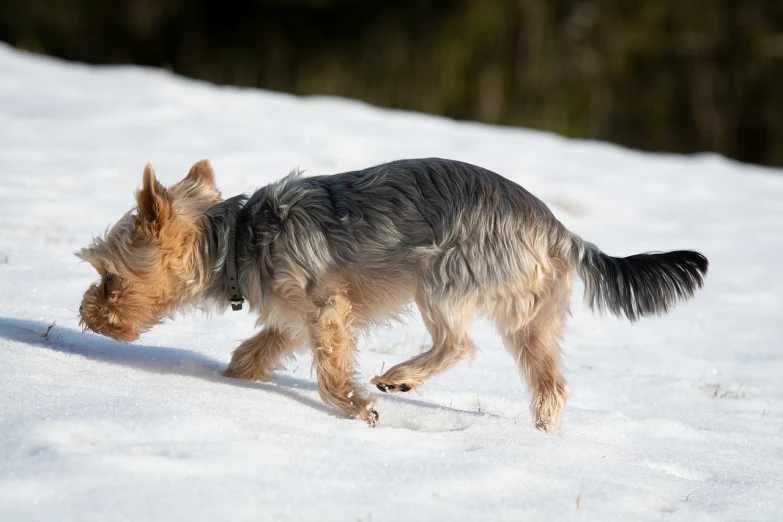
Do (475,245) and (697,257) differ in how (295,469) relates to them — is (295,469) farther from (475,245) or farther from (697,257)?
(697,257)

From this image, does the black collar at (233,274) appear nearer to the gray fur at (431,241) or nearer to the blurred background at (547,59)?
the gray fur at (431,241)

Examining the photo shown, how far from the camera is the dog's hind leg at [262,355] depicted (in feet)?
15.2

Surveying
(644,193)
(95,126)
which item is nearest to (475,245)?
(95,126)

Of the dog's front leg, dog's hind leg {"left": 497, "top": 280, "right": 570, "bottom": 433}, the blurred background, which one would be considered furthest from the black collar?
the blurred background

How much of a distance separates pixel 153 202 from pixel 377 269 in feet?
3.75

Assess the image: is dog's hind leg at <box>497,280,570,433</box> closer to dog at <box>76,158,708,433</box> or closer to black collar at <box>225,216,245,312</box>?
dog at <box>76,158,708,433</box>

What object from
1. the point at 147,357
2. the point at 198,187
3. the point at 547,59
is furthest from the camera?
the point at 547,59

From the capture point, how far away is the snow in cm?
301

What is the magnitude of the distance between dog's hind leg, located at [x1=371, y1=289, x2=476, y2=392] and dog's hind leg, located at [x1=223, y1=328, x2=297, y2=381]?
0.71 meters

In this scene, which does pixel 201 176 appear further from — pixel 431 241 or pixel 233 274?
pixel 431 241

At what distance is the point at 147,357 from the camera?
4.57 m

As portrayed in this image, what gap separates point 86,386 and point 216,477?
104 centimetres

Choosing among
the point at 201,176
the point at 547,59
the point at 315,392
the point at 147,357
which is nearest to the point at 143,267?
the point at 147,357

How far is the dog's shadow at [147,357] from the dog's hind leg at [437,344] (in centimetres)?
24
